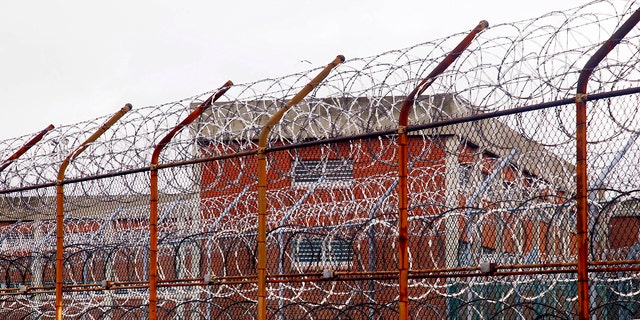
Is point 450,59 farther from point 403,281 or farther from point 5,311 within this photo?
point 5,311

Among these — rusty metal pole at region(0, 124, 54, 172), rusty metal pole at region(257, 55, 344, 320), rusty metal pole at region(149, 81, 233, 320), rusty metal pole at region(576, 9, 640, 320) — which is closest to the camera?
rusty metal pole at region(576, 9, 640, 320)

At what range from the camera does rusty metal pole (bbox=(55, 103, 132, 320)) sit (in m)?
10.5

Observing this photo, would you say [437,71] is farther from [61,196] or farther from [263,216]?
[61,196]

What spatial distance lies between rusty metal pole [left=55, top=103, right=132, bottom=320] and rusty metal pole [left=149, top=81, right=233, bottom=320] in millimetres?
1438

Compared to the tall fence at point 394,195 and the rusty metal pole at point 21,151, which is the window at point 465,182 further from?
the rusty metal pole at point 21,151

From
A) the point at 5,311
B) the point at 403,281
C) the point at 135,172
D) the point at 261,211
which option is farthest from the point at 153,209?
the point at 5,311

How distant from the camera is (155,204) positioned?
9180mm

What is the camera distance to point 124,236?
1332 cm

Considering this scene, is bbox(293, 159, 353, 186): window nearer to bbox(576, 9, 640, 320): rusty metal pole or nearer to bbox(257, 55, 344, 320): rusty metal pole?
bbox(257, 55, 344, 320): rusty metal pole

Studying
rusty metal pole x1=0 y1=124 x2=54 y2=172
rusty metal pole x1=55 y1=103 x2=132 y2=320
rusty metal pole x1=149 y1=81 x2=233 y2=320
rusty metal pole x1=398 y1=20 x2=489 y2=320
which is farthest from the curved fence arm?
rusty metal pole x1=0 y1=124 x2=54 y2=172

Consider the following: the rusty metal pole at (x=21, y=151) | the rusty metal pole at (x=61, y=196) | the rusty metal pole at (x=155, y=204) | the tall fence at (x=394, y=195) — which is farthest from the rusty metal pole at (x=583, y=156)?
the rusty metal pole at (x=21, y=151)

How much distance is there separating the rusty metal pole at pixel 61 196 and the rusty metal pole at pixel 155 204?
1438 mm

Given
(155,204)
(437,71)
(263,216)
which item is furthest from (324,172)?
(437,71)

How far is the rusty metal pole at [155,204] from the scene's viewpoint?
30.0 ft
